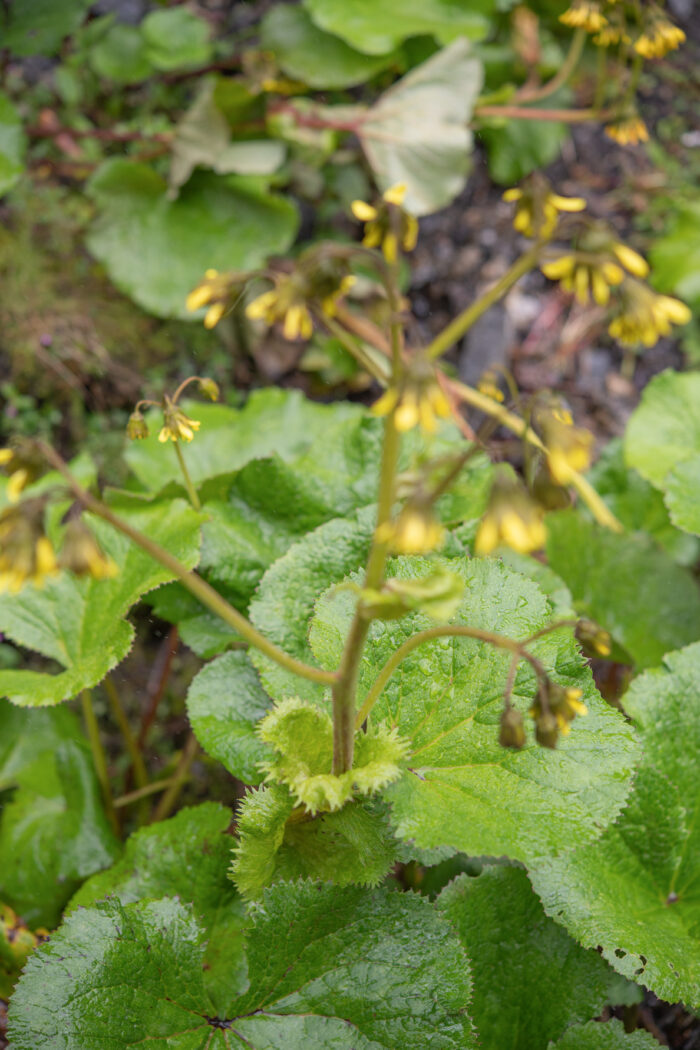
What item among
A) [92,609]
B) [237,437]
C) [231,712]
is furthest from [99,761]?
[237,437]

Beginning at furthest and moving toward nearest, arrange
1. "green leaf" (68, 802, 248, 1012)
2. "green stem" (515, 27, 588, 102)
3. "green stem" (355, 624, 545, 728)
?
"green stem" (515, 27, 588, 102) → "green leaf" (68, 802, 248, 1012) → "green stem" (355, 624, 545, 728)

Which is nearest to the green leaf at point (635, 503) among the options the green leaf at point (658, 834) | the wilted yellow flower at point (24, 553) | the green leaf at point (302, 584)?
the green leaf at point (658, 834)

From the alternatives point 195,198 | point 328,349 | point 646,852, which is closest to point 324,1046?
point 646,852

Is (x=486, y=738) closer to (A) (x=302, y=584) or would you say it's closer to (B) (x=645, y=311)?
(A) (x=302, y=584)

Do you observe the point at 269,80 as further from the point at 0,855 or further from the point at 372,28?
the point at 0,855

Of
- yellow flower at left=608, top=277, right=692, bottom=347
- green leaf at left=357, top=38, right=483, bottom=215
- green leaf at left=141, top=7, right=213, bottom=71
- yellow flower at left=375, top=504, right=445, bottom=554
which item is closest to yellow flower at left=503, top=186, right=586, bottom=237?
yellow flower at left=608, top=277, right=692, bottom=347

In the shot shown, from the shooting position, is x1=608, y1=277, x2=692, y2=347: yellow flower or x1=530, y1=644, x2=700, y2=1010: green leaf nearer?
x1=608, y1=277, x2=692, y2=347: yellow flower

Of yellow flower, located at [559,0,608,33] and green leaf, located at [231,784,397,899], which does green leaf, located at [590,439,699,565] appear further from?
green leaf, located at [231,784,397,899]
